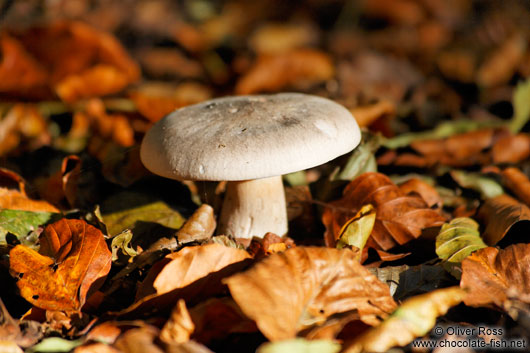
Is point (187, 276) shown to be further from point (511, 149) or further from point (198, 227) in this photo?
point (511, 149)

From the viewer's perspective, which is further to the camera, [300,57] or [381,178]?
[300,57]

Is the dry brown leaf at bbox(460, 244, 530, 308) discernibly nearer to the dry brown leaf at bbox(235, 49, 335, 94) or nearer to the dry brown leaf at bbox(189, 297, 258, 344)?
the dry brown leaf at bbox(189, 297, 258, 344)

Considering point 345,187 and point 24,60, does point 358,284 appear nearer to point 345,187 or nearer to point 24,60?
point 345,187

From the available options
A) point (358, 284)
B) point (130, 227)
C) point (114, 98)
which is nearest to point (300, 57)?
point (114, 98)

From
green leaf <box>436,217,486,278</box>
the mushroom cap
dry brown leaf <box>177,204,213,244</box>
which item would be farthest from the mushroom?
green leaf <box>436,217,486,278</box>

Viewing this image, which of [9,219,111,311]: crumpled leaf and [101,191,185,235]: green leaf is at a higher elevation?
[9,219,111,311]: crumpled leaf
